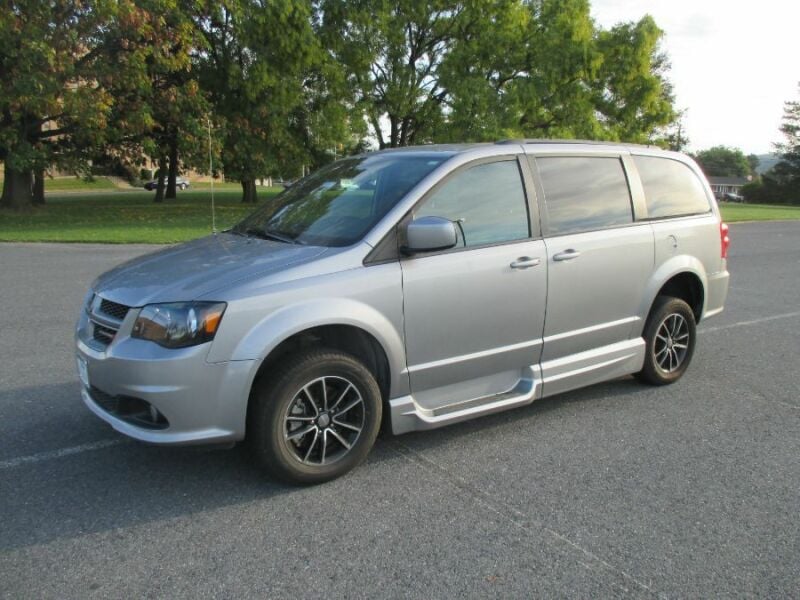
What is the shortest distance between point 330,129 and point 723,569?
2735 cm

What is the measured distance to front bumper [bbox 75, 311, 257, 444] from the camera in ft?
10.9

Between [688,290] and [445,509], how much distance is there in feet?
11.0

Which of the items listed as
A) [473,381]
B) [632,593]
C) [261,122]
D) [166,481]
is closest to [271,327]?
[166,481]

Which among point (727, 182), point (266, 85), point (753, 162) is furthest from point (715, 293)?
point (753, 162)

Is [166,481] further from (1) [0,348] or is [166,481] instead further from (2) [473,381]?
(1) [0,348]

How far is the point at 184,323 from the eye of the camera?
132 inches

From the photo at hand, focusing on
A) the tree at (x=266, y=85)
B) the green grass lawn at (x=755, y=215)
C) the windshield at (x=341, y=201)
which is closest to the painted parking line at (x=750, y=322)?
the windshield at (x=341, y=201)

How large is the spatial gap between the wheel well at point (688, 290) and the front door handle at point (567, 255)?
128 centimetres

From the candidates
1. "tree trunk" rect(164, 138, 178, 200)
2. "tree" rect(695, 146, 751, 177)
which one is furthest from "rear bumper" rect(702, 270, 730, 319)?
Answer: "tree" rect(695, 146, 751, 177)

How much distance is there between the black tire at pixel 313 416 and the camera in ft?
11.6

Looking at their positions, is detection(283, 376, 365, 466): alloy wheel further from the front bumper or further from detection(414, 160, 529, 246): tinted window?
detection(414, 160, 529, 246): tinted window

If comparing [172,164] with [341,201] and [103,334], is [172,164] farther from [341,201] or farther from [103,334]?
[103,334]

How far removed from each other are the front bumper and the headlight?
0.14ft

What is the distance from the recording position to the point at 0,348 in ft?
20.4
